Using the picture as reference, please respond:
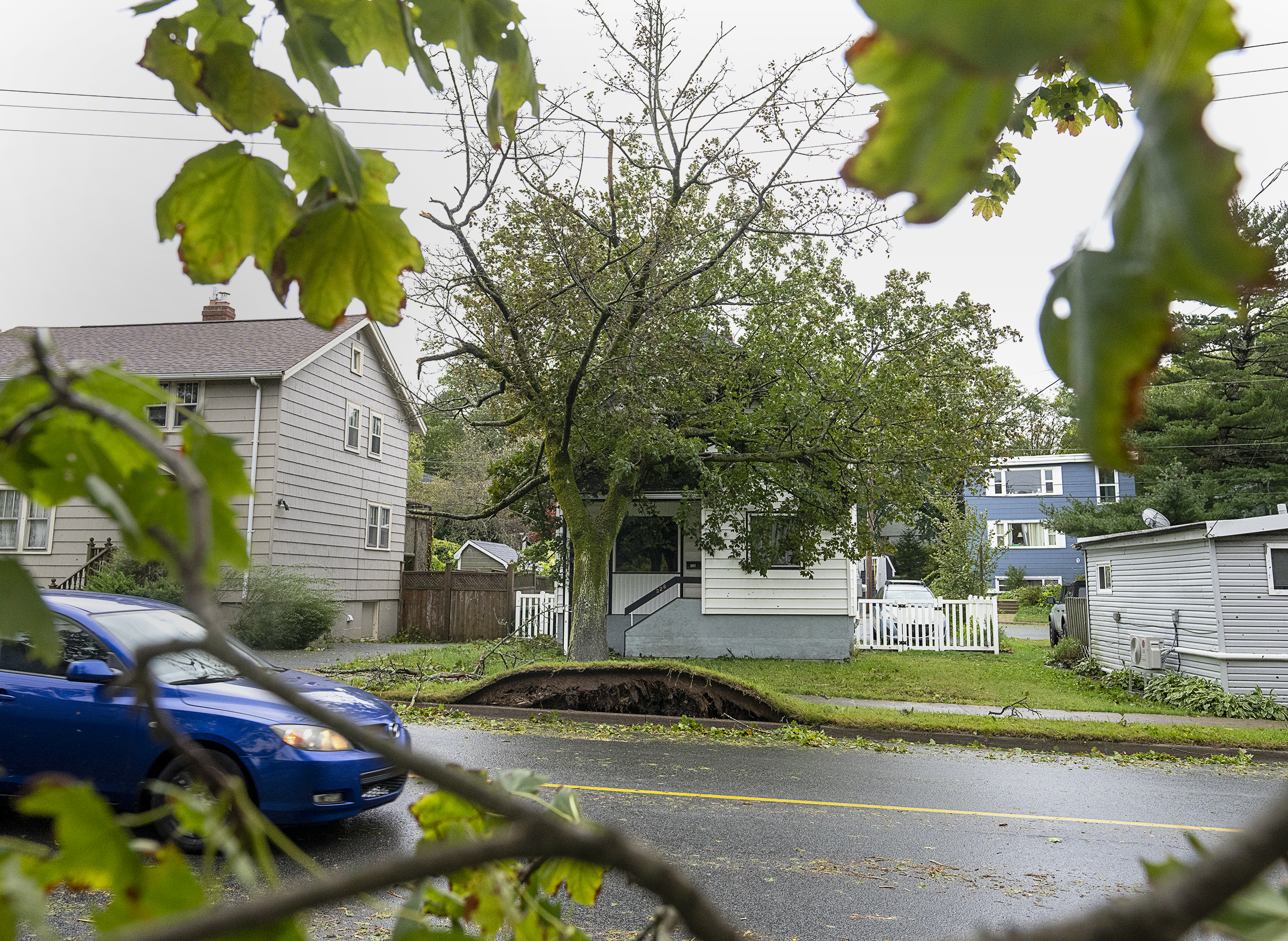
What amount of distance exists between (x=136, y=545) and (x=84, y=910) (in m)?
5.92

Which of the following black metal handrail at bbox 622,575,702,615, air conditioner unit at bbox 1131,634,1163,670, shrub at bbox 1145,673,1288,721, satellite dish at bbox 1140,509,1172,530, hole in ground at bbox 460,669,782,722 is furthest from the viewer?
black metal handrail at bbox 622,575,702,615

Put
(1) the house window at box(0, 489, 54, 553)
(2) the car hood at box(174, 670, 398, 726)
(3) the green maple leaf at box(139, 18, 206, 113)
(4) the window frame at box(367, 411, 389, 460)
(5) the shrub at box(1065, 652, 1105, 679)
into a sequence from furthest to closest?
(4) the window frame at box(367, 411, 389, 460) → (1) the house window at box(0, 489, 54, 553) → (5) the shrub at box(1065, 652, 1105, 679) → (2) the car hood at box(174, 670, 398, 726) → (3) the green maple leaf at box(139, 18, 206, 113)

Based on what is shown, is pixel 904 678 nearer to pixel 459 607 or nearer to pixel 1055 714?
pixel 1055 714

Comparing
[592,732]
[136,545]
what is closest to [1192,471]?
[592,732]

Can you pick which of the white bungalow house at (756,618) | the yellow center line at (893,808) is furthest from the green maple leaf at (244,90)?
the white bungalow house at (756,618)

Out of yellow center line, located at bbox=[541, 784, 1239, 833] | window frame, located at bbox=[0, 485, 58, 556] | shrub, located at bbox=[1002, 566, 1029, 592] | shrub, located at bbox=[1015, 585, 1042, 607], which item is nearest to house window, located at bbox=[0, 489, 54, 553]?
window frame, located at bbox=[0, 485, 58, 556]

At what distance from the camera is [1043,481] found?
40531 mm

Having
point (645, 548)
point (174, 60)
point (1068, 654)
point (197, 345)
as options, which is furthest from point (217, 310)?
point (174, 60)

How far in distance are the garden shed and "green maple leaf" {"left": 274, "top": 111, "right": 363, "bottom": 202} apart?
15.3 m

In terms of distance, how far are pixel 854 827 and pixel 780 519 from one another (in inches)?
431

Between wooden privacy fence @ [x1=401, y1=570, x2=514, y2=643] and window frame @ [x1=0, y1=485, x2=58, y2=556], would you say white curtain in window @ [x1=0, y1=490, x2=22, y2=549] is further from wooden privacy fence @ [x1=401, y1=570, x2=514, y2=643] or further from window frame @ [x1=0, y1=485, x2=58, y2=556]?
wooden privacy fence @ [x1=401, y1=570, x2=514, y2=643]

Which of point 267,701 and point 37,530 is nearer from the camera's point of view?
point 267,701

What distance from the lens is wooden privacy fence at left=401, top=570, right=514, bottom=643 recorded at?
24391 mm

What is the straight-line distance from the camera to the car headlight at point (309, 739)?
240 inches
